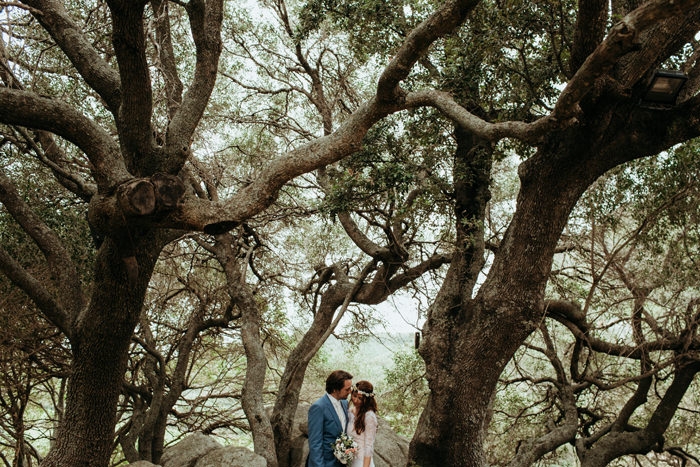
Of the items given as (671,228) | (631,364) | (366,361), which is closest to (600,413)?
(631,364)

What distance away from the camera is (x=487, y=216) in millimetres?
9164

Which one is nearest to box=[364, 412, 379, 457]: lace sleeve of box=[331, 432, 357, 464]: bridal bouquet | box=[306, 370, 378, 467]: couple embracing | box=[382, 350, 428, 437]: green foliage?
box=[306, 370, 378, 467]: couple embracing

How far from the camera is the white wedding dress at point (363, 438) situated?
530cm

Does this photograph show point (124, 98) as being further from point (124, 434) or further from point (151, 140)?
point (124, 434)

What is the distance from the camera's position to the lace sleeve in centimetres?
535

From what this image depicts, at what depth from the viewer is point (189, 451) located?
24.3 ft

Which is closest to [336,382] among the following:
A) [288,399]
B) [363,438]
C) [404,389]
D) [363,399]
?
[363,399]

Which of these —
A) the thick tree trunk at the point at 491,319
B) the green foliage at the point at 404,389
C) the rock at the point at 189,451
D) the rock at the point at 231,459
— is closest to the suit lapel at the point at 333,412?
the thick tree trunk at the point at 491,319

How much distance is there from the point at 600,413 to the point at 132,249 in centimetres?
878

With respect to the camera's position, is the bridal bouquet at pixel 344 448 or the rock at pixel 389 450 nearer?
the bridal bouquet at pixel 344 448

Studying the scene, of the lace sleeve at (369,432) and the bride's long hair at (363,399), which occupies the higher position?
the bride's long hair at (363,399)

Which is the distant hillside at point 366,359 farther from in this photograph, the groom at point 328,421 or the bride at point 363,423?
the groom at point 328,421

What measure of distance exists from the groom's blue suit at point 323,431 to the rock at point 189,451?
2960 mm

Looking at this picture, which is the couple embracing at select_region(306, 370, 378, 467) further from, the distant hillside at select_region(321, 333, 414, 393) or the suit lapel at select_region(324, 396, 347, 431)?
the distant hillside at select_region(321, 333, 414, 393)
